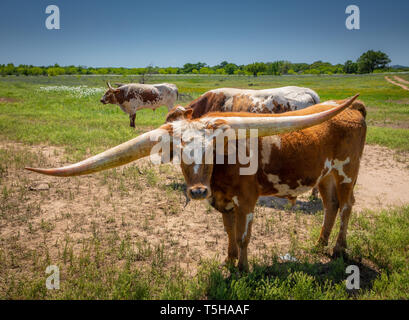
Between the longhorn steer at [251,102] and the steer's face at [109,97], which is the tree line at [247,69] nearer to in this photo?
the steer's face at [109,97]

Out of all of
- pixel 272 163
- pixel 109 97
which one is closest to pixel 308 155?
pixel 272 163

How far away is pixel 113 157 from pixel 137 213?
3.21 meters

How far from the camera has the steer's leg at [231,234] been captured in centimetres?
374

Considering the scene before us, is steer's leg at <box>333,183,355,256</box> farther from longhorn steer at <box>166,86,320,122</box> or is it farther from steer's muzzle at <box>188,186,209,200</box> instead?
longhorn steer at <box>166,86,320,122</box>

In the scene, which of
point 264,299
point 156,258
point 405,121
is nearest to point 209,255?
Answer: point 156,258

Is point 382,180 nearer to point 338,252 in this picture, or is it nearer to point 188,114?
point 338,252

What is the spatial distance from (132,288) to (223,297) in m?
1.15

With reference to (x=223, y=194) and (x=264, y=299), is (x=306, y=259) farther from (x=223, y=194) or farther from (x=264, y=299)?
(x=223, y=194)

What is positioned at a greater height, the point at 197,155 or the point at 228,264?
the point at 197,155

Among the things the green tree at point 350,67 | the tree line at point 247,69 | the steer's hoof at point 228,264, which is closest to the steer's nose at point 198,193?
the steer's hoof at point 228,264

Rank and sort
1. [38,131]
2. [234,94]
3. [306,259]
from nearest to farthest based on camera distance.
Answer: [306,259]
[234,94]
[38,131]

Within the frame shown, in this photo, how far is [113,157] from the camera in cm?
260

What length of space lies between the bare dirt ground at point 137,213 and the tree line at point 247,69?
73205mm
